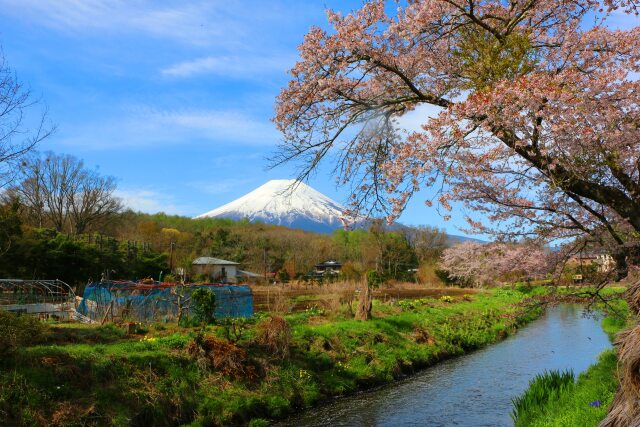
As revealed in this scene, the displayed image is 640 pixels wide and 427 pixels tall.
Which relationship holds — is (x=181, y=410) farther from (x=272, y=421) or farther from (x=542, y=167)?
(x=542, y=167)

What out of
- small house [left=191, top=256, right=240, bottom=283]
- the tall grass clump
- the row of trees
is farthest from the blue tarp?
the row of trees

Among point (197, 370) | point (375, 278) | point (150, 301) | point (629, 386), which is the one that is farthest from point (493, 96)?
point (375, 278)

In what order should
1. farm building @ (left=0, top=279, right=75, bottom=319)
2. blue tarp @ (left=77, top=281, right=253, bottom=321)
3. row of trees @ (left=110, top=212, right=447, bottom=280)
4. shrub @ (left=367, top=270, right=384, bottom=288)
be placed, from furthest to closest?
row of trees @ (left=110, top=212, right=447, bottom=280)
shrub @ (left=367, top=270, right=384, bottom=288)
farm building @ (left=0, top=279, right=75, bottom=319)
blue tarp @ (left=77, top=281, right=253, bottom=321)

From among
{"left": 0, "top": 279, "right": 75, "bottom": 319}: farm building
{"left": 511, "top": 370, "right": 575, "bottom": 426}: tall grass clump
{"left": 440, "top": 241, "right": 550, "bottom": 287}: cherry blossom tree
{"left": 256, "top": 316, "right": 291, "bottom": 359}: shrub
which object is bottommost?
{"left": 511, "top": 370, "right": 575, "bottom": 426}: tall grass clump

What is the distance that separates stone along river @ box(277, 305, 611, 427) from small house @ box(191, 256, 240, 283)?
3573 cm

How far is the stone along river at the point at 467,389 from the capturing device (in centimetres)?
1211

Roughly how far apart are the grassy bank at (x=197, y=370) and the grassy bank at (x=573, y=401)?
5.55 feet

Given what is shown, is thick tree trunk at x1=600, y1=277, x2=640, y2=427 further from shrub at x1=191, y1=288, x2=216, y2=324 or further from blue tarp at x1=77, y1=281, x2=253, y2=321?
blue tarp at x1=77, y1=281, x2=253, y2=321

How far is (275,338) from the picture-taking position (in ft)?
47.7

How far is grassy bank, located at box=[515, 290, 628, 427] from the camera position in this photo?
26.6 ft

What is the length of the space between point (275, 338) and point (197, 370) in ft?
8.32

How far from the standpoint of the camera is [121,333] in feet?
48.6

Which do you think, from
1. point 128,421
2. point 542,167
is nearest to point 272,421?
point 128,421

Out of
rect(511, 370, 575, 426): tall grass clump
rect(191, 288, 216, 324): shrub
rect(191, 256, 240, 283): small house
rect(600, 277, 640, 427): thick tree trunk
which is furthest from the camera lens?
rect(191, 256, 240, 283): small house
